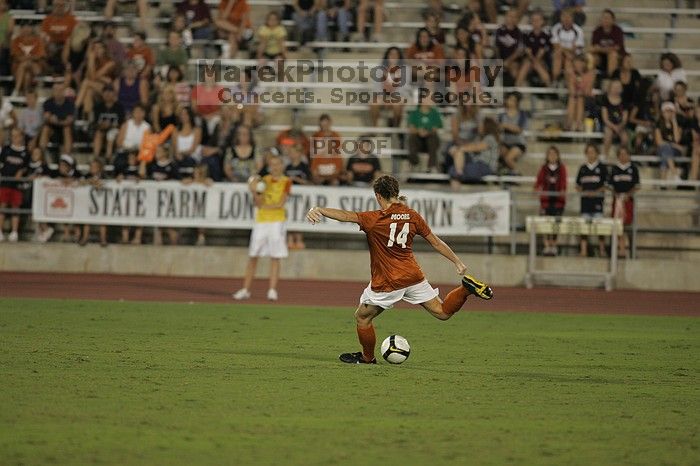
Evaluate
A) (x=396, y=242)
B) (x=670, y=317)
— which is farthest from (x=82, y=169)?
(x=396, y=242)

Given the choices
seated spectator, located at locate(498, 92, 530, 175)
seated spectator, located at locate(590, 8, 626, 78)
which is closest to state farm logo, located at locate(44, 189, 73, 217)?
seated spectator, located at locate(498, 92, 530, 175)

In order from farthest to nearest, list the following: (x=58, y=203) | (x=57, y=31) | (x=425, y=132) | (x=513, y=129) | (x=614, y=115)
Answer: (x=57, y=31) < (x=614, y=115) < (x=513, y=129) < (x=425, y=132) < (x=58, y=203)

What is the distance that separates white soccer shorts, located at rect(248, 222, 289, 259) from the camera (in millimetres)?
18594

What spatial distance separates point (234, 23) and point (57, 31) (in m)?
3.75

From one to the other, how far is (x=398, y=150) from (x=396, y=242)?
13177 millimetres

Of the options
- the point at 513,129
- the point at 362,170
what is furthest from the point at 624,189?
the point at 362,170

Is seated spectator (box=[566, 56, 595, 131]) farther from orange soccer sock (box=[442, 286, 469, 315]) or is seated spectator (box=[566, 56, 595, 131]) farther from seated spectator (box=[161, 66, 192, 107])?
orange soccer sock (box=[442, 286, 469, 315])

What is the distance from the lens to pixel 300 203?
22469 mm

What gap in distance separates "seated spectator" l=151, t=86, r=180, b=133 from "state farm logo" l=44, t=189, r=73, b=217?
2.22 meters

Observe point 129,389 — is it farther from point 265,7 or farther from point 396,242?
point 265,7

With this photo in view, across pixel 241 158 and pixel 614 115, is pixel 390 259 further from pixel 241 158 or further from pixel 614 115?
pixel 614 115

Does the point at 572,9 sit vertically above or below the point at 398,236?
above

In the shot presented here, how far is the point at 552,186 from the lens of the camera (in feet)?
74.0

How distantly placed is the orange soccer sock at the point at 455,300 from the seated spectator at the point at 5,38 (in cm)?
1779
